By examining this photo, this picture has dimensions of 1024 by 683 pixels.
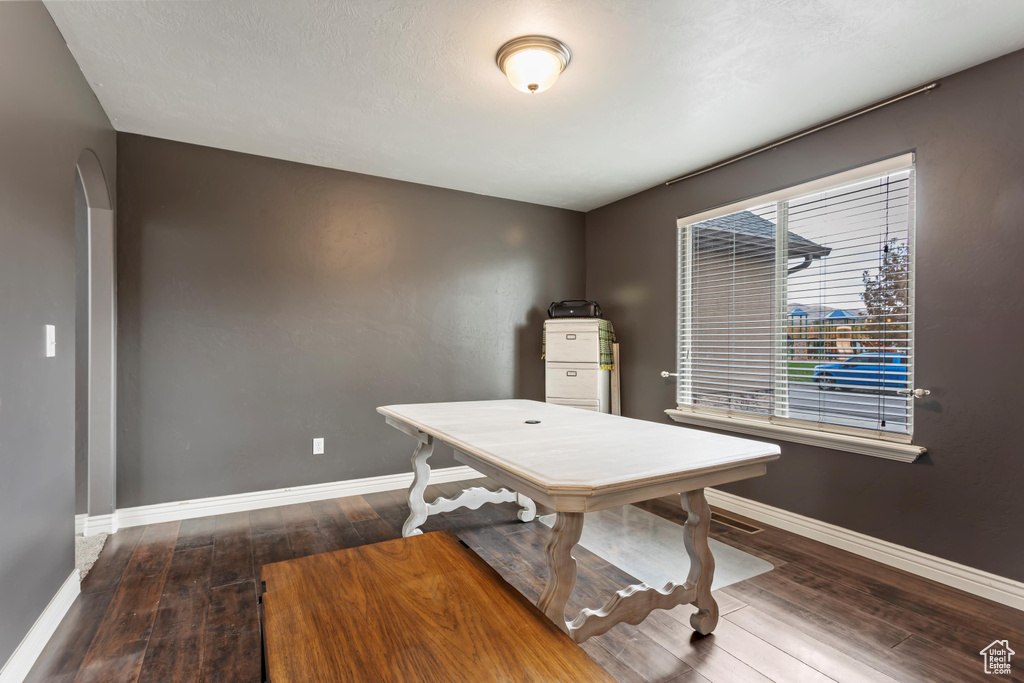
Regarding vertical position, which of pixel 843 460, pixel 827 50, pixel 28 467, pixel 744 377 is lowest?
pixel 843 460

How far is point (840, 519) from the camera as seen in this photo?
104 inches

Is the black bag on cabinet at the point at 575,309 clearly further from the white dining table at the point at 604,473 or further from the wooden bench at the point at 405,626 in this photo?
the wooden bench at the point at 405,626

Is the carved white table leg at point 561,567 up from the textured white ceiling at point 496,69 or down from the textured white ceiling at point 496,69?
down

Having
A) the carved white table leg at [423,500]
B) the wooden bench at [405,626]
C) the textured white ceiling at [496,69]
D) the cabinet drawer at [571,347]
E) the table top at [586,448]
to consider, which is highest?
the textured white ceiling at [496,69]

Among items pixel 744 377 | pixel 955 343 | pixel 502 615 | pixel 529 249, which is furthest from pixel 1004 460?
pixel 529 249

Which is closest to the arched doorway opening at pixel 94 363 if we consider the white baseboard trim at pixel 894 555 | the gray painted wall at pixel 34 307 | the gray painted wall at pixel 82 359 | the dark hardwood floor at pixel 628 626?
the gray painted wall at pixel 82 359

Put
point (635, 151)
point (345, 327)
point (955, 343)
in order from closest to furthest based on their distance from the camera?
point (955, 343), point (635, 151), point (345, 327)

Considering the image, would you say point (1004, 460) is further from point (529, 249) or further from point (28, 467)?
point (28, 467)

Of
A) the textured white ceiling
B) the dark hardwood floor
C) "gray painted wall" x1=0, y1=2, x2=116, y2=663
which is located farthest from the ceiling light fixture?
the dark hardwood floor

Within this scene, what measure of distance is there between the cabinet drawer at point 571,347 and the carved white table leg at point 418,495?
1.71 m

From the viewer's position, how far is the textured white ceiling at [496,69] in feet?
6.16

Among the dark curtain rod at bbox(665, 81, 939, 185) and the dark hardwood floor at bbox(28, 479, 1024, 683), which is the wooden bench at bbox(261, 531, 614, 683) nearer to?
the dark hardwood floor at bbox(28, 479, 1024, 683)

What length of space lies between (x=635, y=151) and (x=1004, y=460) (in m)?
2.46

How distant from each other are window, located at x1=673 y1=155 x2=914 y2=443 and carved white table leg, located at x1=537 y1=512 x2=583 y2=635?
1982mm
